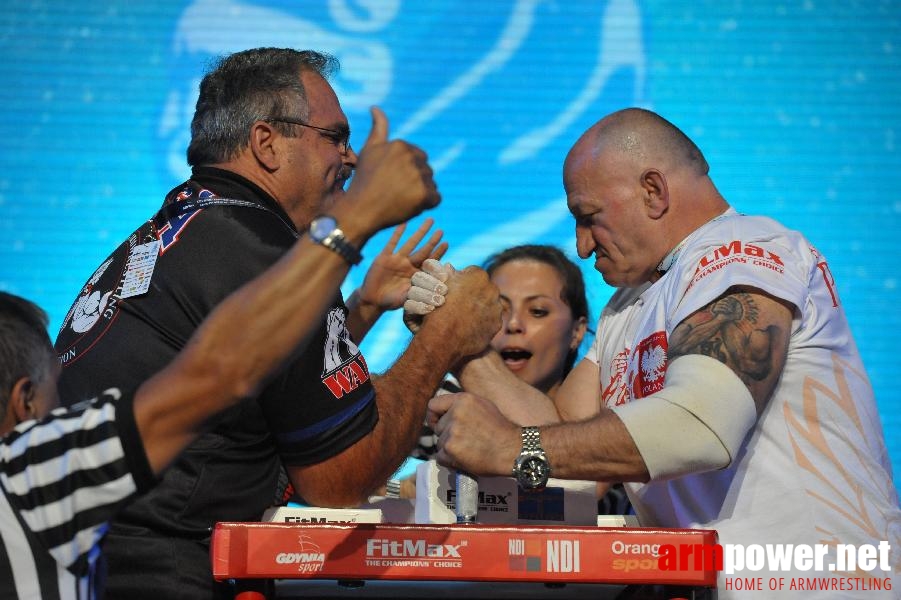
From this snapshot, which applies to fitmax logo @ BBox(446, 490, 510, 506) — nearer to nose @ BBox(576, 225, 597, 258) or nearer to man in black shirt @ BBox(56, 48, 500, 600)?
man in black shirt @ BBox(56, 48, 500, 600)

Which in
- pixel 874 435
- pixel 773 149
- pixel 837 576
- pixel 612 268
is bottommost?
pixel 837 576

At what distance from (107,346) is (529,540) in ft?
2.76

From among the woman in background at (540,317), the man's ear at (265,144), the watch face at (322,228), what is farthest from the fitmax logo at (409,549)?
the woman in background at (540,317)

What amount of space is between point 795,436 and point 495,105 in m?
2.90

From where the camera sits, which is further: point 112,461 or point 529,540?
point 529,540

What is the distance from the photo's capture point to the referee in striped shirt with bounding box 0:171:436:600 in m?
1.23

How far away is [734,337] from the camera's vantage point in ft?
6.00

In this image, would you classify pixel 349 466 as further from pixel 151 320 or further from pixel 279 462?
pixel 151 320

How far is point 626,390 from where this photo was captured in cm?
226

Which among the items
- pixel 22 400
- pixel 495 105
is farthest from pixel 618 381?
pixel 495 105

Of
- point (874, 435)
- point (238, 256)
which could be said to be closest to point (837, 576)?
point (874, 435)

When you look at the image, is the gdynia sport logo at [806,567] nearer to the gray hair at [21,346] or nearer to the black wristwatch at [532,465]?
the black wristwatch at [532,465]

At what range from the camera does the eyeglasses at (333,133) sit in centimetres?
223

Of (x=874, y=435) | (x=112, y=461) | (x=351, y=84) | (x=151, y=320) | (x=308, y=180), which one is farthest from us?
(x=351, y=84)
